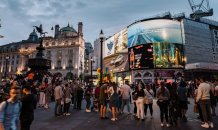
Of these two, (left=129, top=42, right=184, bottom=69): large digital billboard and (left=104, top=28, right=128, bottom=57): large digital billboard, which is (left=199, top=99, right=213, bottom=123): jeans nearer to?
(left=129, top=42, right=184, bottom=69): large digital billboard

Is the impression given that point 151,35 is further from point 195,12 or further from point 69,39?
point 69,39

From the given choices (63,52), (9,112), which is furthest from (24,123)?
(63,52)

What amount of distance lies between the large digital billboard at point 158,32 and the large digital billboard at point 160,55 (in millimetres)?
1501

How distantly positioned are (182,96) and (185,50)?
39.5 meters

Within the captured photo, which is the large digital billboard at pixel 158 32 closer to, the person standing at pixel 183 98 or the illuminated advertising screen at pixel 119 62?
the illuminated advertising screen at pixel 119 62

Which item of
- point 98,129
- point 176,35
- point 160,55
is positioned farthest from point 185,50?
point 98,129

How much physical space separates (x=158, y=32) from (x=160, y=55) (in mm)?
7057

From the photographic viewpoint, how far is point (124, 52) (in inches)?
1861

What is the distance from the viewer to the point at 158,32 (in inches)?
1567

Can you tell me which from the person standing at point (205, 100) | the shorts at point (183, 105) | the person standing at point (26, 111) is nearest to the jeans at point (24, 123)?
the person standing at point (26, 111)

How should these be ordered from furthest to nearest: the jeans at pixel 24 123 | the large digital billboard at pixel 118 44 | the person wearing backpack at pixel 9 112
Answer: the large digital billboard at pixel 118 44 < the jeans at pixel 24 123 < the person wearing backpack at pixel 9 112

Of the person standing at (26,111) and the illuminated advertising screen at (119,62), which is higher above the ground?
the illuminated advertising screen at (119,62)

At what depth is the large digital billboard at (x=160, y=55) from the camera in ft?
126

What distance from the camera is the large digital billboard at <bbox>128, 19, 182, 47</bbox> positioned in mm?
39688
